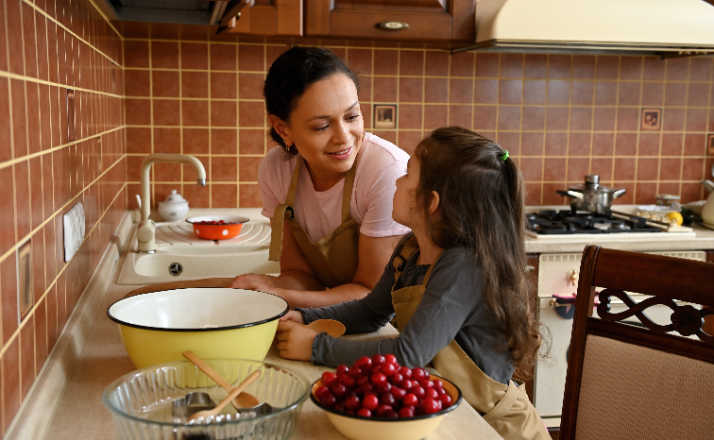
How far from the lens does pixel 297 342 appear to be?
1066mm

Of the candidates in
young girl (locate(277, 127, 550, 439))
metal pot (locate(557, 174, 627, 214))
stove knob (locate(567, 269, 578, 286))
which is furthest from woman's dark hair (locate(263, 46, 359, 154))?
metal pot (locate(557, 174, 627, 214))

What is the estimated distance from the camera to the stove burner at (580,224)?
2.38 m

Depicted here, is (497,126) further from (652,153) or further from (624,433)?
(624,433)

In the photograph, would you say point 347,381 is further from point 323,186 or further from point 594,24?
point 594,24

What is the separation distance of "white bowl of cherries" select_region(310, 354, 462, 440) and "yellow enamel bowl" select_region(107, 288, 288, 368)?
0.14 meters

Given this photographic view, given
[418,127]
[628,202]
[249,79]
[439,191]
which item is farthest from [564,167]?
[439,191]

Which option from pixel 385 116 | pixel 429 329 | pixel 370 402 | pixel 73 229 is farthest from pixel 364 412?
pixel 385 116

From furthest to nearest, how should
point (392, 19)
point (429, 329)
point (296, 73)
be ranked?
1. point (392, 19)
2. point (296, 73)
3. point (429, 329)

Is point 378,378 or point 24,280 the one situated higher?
point 24,280

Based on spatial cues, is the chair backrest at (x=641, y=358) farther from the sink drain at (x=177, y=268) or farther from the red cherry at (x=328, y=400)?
the sink drain at (x=177, y=268)

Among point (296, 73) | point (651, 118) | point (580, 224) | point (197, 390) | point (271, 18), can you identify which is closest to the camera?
point (197, 390)

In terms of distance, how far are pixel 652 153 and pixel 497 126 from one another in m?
0.69

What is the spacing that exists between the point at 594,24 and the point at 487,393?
1612 millimetres

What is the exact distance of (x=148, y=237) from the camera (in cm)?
201
